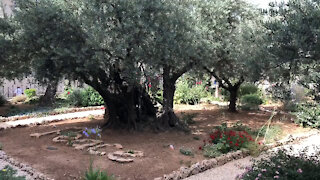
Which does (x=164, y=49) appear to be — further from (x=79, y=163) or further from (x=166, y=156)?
(x=79, y=163)

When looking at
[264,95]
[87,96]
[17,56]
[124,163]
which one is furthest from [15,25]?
[264,95]

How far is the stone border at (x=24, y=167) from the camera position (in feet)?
16.8

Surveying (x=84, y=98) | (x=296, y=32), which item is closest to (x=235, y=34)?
(x=296, y=32)

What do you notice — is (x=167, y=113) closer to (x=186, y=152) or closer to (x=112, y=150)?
(x=186, y=152)

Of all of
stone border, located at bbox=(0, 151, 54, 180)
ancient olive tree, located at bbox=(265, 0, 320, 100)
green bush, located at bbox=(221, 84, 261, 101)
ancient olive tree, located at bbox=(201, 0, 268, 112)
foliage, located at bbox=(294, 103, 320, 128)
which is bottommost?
stone border, located at bbox=(0, 151, 54, 180)

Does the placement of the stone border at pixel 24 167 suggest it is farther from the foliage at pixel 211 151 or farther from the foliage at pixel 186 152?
the foliage at pixel 211 151

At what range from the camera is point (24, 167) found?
5535mm

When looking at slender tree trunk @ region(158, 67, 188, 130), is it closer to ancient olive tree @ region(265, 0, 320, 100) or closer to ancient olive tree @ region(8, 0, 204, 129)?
ancient olive tree @ region(8, 0, 204, 129)

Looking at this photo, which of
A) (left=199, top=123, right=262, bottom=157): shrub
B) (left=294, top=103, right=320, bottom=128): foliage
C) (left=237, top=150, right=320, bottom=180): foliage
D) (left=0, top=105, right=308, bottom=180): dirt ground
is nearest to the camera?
(left=237, top=150, right=320, bottom=180): foliage

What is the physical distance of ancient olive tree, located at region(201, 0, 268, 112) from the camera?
26.6 ft

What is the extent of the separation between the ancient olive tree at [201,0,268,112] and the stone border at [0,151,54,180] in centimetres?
519

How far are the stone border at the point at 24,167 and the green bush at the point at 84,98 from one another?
9.40 m

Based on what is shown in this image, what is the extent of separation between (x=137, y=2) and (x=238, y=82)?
721 centimetres

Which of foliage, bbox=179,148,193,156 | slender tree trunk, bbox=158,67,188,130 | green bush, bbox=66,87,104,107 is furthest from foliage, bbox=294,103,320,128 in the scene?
green bush, bbox=66,87,104,107
